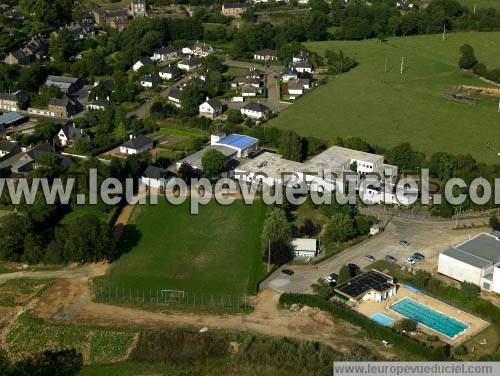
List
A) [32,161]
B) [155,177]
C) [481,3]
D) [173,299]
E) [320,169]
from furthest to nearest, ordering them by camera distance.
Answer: [481,3]
[32,161]
[320,169]
[155,177]
[173,299]

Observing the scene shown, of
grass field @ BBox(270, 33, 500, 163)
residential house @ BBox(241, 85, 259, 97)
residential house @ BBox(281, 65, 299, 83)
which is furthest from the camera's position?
residential house @ BBox(281, 65, 299, 83)

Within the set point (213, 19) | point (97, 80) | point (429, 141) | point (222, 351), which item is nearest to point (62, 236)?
point (222, 351)

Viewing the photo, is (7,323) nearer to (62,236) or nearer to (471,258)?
(62,236)

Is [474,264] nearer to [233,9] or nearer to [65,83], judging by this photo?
[65,83]

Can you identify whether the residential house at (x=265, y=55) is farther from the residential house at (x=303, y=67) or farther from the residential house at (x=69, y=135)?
the residential house at (x=69, y=135)

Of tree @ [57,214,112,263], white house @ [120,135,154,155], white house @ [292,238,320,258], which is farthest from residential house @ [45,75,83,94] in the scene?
white house @ [292,238,320,258]

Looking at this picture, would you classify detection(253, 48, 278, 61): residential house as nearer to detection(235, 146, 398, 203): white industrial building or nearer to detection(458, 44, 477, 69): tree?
detection(458, 44, 477, 69): tree

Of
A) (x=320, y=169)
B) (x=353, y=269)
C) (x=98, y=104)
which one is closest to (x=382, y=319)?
(x=353, y=269)
